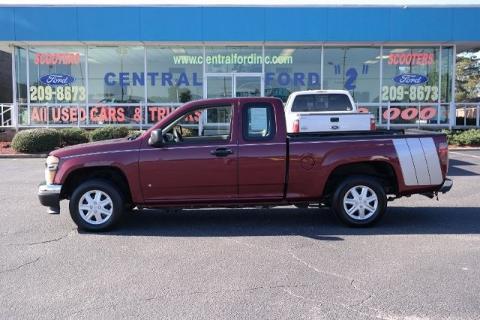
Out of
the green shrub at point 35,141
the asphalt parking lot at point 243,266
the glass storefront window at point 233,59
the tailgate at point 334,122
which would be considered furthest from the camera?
the glass storefront window at point 233,59

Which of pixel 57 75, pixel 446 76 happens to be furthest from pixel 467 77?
pixel 57 75

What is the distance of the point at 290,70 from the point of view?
20.9 metres

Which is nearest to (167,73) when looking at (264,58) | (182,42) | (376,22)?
(182,42)

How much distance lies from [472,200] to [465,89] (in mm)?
40233

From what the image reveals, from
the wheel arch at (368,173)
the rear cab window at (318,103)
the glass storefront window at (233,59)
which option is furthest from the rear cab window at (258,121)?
the glass storefront window at (233,59)

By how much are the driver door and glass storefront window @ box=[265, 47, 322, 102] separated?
13995 millimetres

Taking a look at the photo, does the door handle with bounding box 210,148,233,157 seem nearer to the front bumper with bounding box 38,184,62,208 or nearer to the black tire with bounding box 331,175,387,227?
the black tire with bounding box 331,175,387,227

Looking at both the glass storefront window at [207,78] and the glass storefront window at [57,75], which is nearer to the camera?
the glass storefront window at [207,78]

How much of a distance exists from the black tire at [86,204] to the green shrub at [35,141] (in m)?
11.7

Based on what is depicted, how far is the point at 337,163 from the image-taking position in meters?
7.13

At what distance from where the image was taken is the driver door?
6.98m

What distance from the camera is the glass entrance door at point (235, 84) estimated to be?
2078 cm

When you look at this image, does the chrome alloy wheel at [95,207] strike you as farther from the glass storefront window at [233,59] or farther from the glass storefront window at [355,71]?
the glass storefront window at [355,71]

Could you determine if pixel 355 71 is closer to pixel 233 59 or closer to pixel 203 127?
pixel 233 59
